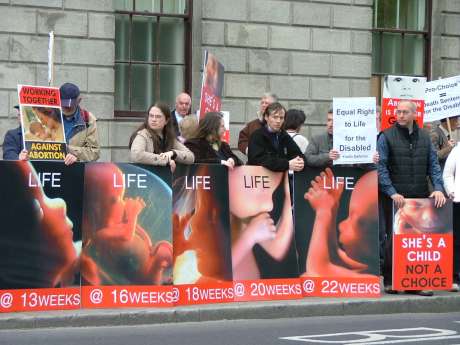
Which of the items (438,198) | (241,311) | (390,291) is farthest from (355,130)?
(241,311)

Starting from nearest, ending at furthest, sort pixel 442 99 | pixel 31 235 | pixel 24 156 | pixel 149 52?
pixel 31 235 < pixel 24 156 < pixel 442 99 < pixel 149 52

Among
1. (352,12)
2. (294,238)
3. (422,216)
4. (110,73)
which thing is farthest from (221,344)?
(352,12)

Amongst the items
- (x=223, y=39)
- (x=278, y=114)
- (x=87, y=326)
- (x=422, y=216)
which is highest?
(x=223, y=39)

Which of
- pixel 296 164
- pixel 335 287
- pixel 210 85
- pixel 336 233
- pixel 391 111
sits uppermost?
pixel 210 85

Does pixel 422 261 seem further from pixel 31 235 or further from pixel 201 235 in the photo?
pixel 31 235

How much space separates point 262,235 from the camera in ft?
36.8

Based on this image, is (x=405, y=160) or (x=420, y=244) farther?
(x=405, y=160)

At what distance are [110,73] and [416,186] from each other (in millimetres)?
6087

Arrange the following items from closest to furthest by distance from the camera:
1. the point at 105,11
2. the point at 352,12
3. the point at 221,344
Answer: the point at 221,344
the point at 105,11
the point at 352,12

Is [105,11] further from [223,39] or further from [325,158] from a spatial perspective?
[325,158]

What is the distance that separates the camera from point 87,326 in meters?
9.99

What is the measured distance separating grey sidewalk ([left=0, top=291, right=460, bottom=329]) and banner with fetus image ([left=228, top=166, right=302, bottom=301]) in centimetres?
21

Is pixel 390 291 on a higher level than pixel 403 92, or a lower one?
lower

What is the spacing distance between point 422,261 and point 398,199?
27.9 inches
